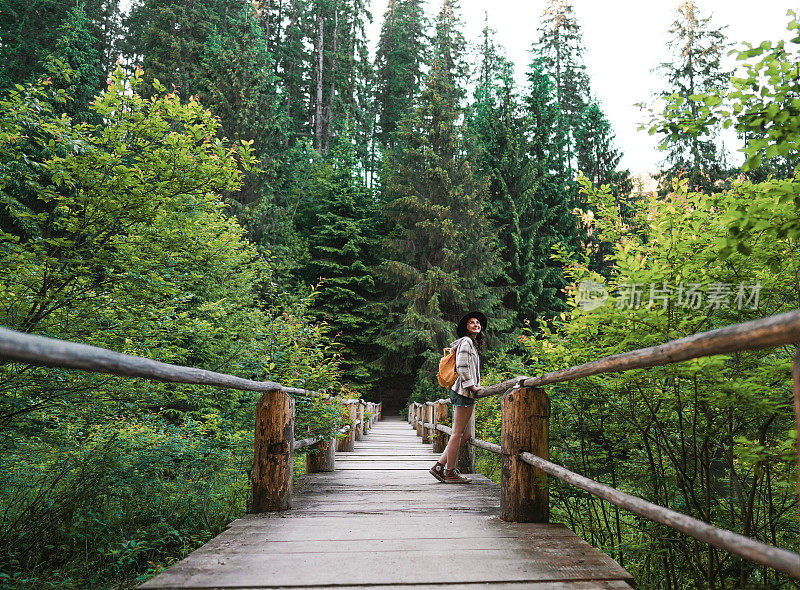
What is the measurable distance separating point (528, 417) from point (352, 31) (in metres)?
34.7

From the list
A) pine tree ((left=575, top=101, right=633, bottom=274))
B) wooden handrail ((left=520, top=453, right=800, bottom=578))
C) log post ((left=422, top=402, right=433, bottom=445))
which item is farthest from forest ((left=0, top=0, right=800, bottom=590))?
pine tree ((left=575, top=101, right=633, bottom=274))

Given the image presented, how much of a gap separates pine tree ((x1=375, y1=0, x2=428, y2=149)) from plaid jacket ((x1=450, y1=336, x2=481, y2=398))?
28.5 m

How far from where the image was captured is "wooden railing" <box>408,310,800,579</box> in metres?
1.36

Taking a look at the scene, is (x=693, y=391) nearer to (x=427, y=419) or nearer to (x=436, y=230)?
(x=427, y=419)

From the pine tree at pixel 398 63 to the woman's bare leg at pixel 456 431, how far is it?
28.8 meters

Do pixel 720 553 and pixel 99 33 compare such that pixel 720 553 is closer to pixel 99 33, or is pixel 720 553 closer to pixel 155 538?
pixel 155 538

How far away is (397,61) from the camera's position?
33.5 meters

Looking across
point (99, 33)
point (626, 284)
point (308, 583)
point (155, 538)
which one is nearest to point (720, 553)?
point (626, 284)

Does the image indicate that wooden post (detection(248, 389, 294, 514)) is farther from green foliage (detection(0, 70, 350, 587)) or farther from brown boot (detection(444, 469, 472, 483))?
brown boot (detection(444, 469, 472, 483))

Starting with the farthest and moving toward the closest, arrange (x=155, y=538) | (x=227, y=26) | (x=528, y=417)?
1. (x=227, y=26)
2. (x=155, y=538)
3. (x=528, y=417)

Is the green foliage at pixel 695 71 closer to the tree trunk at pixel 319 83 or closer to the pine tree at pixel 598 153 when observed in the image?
the pine tree at pixel 598 153

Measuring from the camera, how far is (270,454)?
3629 mm

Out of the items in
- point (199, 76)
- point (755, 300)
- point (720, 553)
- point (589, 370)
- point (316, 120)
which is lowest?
point (720, 553)

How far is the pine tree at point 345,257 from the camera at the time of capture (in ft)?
80.3
